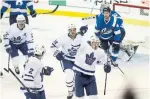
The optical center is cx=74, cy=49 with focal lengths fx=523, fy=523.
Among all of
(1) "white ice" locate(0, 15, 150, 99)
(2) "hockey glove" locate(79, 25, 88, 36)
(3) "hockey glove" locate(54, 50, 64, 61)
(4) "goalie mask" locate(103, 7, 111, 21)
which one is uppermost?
(4) "goalie mask" locate(103, 7, 111, 21)

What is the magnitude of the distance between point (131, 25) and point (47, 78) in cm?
171

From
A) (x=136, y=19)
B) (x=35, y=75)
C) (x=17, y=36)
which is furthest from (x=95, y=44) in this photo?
(x=136, y=19)

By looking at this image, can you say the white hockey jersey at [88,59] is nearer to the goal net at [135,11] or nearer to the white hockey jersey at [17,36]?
the white hockey jersey at [17,36]

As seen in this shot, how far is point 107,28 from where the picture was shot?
18.7ft

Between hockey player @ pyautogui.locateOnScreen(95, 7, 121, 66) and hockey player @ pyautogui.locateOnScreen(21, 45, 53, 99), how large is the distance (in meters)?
1.45

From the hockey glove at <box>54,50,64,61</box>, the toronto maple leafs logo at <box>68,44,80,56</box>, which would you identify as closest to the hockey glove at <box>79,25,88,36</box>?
the toronto maple leafs logo at <box>68,44,80,56</box>

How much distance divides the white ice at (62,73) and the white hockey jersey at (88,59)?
49cm

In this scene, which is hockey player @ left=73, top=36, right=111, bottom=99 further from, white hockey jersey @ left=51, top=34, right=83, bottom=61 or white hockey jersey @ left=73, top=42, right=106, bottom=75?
white hockey jersey @ left=51, top=34, right=83, bottom=61

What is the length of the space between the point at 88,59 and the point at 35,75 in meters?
0.52

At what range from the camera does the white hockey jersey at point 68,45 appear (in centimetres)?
486

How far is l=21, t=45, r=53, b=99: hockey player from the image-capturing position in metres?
4.16

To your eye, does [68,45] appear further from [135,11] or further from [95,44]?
[135,11]

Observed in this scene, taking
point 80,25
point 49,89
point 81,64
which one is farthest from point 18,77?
point 80,25

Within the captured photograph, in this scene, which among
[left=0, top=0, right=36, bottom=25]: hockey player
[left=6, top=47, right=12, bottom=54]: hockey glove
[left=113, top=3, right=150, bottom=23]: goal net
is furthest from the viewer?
[left=113, top=3, right=150, bottom=23]: goal net
